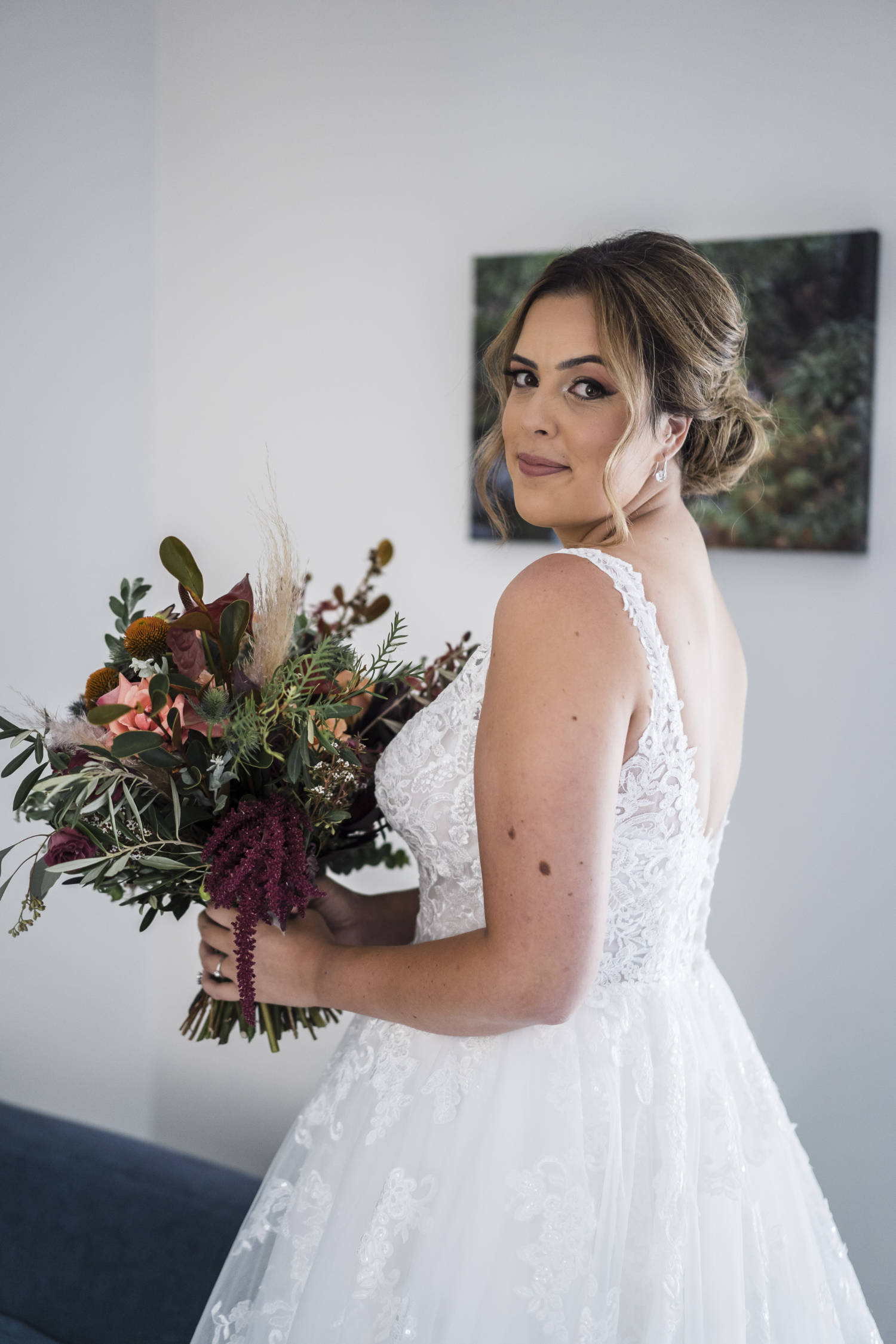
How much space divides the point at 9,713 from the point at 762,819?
1.30 metres

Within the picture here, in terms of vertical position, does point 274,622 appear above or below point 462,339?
below

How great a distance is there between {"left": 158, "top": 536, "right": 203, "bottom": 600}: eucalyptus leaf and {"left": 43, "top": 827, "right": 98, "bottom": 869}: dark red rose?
28 centimetres

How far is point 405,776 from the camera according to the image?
118cm

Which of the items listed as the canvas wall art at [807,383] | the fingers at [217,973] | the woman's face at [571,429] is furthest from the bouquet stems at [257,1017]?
the canvas wall art at [807,383]

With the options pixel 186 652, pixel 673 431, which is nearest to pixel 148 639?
pixel 186 652

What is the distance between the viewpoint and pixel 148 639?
3.55ft

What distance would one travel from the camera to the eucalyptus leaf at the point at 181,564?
3.52 ft

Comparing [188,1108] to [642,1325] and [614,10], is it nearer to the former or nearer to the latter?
[642,1325]

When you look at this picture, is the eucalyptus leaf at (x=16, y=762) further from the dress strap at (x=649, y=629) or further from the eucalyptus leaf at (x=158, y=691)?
the dress strap at (x=649, y=629)

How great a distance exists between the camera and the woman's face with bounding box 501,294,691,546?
1.14 metres

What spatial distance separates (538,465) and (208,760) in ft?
1.63

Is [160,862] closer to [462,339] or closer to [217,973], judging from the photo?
[217,973]

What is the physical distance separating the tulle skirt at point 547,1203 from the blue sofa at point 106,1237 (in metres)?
0.67

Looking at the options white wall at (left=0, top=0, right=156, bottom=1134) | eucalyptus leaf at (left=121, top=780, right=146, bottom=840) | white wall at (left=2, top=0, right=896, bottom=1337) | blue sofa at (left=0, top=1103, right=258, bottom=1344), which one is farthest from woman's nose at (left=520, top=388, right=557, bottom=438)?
blue sofa at (left=0, top=1103, right=258, bottom=1344)
